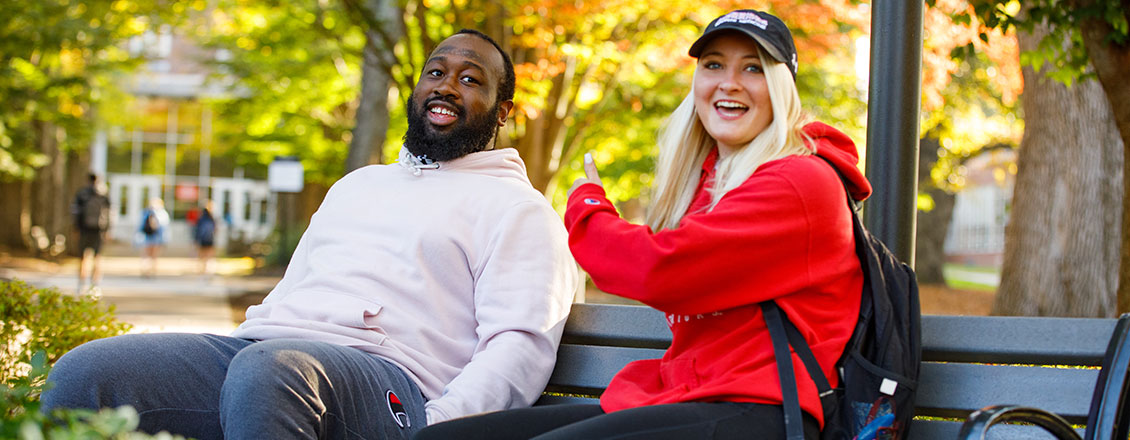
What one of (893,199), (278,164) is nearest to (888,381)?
(893,199)

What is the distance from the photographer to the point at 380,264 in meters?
3.28

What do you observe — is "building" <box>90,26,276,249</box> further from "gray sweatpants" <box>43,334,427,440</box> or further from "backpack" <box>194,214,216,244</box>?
"gray sweatpants" <box>43,334,427,440</box>

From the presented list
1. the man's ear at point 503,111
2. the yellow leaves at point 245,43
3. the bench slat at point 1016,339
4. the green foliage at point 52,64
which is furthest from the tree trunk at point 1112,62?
the green foliage at point 52,64

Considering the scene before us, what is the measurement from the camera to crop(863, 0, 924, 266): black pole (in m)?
3.31

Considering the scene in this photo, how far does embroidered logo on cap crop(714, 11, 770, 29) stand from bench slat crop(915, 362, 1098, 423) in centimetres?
98

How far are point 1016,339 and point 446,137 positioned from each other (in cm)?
185

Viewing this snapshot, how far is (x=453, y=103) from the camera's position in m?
3.61

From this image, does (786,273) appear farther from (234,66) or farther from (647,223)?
(234,66)

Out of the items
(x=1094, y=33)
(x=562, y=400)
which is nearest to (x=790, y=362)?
(x=562, y=400)

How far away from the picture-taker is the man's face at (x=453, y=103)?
358 centimetres

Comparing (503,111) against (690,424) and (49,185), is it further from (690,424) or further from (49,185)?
(49,185)

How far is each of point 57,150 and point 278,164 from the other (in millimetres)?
13479

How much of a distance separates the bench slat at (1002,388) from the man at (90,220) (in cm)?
1434

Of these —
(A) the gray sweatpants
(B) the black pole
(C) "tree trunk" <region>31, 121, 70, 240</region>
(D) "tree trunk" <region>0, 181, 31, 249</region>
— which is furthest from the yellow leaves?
(B) the black pole
